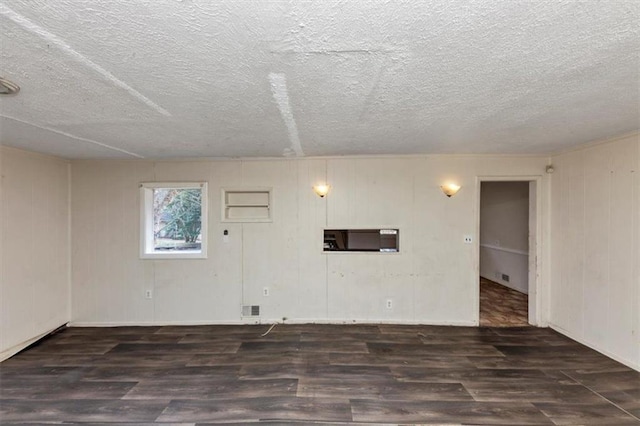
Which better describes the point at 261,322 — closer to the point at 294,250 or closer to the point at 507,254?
the point at 294,250

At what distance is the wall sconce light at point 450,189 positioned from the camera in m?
3.64

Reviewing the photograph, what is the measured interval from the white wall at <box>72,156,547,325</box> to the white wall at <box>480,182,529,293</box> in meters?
2.21

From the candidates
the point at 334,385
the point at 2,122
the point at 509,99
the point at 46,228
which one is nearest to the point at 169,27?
the point at 509,99

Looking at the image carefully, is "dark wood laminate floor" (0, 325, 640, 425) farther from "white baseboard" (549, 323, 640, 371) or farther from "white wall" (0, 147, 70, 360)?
"white wall" (0, 147, 70, 360)

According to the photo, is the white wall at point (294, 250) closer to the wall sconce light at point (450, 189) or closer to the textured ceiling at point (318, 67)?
the wall sconce light at point (450, 189)

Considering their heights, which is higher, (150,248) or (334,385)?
(150,248)

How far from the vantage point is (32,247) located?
3236mm

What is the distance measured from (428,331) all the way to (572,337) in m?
1.70

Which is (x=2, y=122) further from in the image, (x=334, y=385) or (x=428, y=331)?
(x=428, y=331)

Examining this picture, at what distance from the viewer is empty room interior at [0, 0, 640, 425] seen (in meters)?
1.18

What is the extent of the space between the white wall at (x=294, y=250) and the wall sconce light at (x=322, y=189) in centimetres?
8

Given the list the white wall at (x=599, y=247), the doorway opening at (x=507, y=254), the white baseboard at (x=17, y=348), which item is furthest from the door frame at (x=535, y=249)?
the white baseboard at (x=17, y=348)

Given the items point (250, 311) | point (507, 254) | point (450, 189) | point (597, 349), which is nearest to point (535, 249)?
point (597, 349)

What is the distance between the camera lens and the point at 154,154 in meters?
3.43
